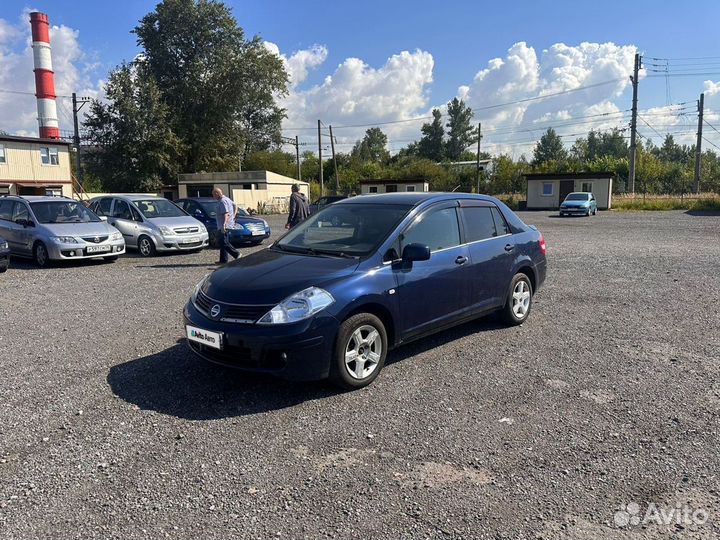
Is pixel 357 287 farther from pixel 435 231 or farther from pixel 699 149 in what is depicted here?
pixel 699 149

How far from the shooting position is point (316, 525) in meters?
2.84

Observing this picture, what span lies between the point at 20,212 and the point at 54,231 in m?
1.68

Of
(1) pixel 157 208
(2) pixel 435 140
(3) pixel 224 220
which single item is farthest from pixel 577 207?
(2) pixel 435 140

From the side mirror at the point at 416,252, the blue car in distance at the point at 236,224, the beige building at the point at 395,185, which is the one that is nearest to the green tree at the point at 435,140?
the beige building at the point at 395,185

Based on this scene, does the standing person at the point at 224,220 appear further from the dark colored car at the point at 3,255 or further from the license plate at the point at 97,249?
the dark colored car at the point at 3,255

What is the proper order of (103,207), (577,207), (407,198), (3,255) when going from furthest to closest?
(577,207) < (103,207) < (3,255) < (407,198)

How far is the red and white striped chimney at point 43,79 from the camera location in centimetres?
5094

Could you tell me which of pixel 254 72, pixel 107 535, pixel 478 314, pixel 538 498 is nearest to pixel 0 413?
pixel 107 535

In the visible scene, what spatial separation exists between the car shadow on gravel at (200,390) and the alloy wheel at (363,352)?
287mm

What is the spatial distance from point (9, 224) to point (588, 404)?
13.4 meters

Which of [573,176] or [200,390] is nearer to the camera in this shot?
[200,390]

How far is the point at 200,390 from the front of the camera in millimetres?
4625

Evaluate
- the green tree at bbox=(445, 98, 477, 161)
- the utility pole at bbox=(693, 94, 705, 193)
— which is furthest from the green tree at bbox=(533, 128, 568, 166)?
the utility pole at bbox=(693, 94, 705, 193)

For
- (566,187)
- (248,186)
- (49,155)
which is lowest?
(566,187)
